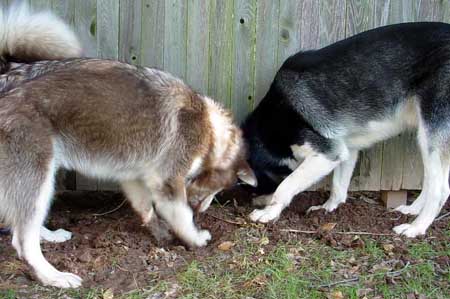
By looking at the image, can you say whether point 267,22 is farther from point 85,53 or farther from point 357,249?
point 357,249

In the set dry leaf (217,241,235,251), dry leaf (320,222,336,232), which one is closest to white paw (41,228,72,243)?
dry leaf (217,241,235,251)

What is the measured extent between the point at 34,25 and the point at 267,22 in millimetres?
1846

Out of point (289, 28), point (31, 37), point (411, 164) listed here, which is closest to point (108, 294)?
point (31, 37)

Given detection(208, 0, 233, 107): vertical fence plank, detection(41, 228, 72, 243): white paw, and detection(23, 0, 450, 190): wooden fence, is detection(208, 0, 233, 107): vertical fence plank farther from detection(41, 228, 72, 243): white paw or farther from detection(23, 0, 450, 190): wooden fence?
detection(41, 228, 72, 243): white paw

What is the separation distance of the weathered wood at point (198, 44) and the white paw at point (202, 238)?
4.17ft

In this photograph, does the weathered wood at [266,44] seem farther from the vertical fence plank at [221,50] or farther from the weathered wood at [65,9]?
the weathered wood at [65,9]

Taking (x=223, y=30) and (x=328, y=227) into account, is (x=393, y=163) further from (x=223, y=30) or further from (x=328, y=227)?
(x=223, y=30)

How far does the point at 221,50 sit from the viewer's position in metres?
5.30

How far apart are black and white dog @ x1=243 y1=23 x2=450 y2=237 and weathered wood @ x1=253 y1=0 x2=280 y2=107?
0.21 m

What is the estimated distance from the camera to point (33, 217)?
381 centimetres

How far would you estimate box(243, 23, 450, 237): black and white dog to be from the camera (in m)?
4.74

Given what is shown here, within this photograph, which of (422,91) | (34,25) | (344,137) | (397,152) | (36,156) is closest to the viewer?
(36,156)

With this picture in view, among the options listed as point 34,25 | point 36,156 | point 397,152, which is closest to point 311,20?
point 397,152

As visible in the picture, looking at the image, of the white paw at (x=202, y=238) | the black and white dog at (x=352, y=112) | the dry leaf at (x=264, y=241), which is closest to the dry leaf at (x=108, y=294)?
the white paw at (x=202, y=238)
